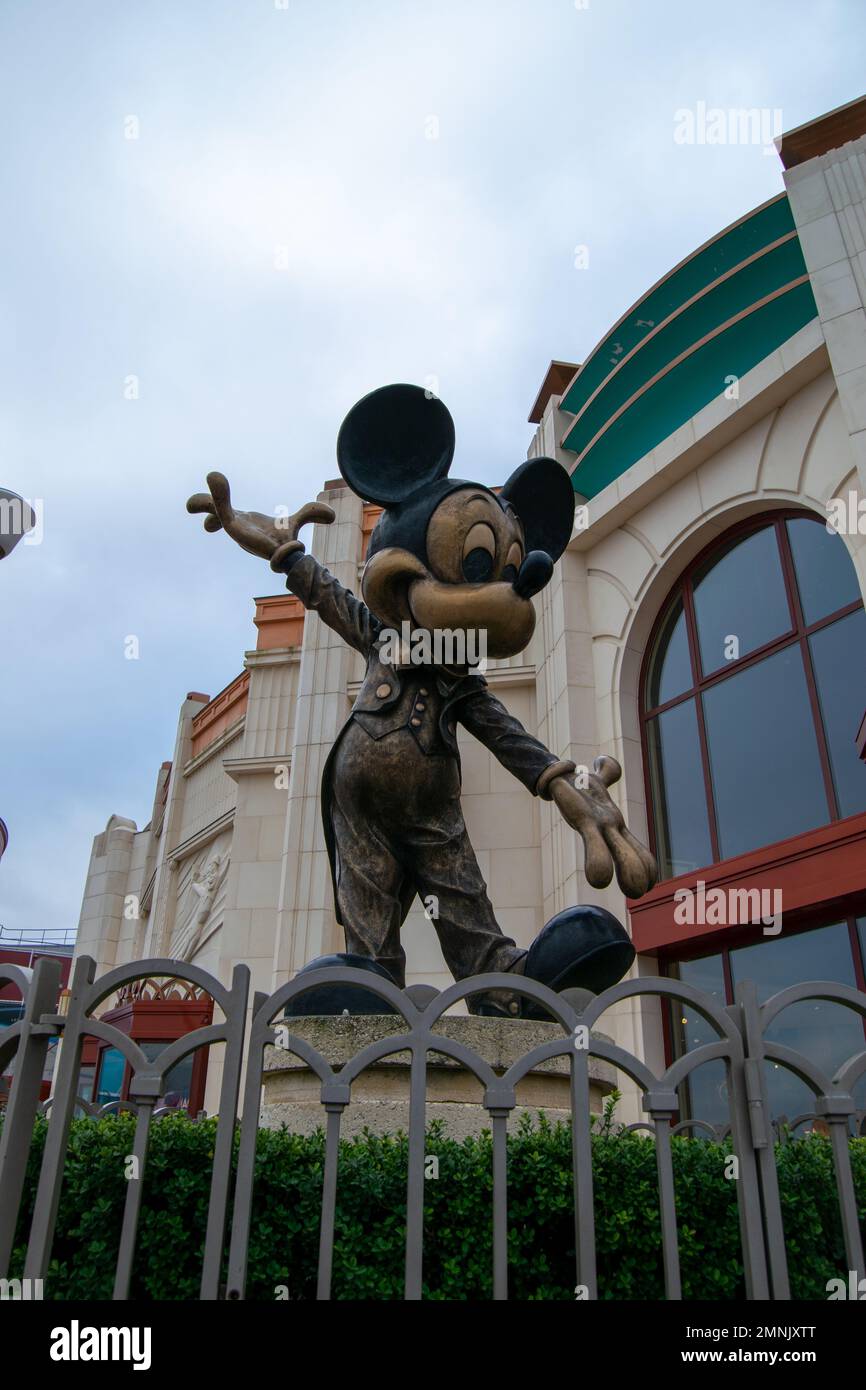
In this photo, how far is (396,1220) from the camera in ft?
7.33

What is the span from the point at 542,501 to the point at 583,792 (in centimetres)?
153

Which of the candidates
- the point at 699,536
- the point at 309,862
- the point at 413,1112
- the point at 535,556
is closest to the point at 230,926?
the point at 309,862

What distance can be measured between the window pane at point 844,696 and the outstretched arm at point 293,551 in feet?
17.5

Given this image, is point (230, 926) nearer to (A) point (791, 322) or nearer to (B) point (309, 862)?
(B) point (309, 862)

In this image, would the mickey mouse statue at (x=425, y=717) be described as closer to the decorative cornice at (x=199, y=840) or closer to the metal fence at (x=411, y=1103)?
the metal fence at (x=411, y=1103)

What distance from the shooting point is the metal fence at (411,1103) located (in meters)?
1.99

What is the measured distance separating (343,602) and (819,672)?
5.73 metres

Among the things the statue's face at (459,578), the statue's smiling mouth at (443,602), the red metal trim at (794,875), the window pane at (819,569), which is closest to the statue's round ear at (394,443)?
the statue's face at (459,578)

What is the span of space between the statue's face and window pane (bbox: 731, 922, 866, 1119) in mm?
4857

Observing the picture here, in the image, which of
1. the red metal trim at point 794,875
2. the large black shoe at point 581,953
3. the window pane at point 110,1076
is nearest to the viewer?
the large black shoe at point 581,953

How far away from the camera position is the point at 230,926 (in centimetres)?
1170

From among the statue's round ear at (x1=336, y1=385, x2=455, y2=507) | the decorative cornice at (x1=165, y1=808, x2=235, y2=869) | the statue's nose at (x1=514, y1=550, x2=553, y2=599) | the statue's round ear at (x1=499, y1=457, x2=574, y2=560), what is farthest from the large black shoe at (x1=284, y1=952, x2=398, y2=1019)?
the decorative cornice at (x1=165, y1=808, x2=235, y2=869)

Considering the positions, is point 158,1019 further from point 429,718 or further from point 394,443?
point 394,443

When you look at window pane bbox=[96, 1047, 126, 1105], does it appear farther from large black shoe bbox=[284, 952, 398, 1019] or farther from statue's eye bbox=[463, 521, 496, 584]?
statue's eye bbox=[463, 521, 496, 584]
